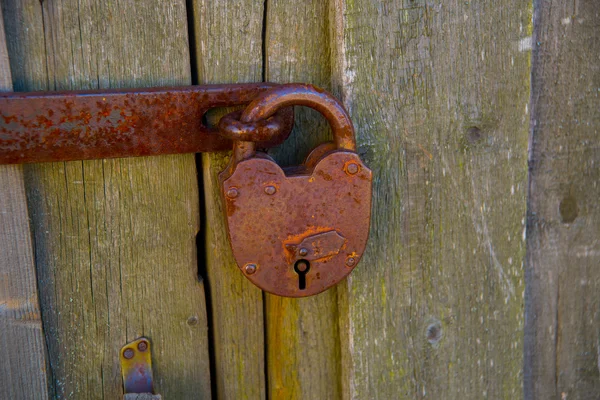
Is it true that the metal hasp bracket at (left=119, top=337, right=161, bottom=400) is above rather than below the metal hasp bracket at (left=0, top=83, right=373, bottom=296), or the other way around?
below

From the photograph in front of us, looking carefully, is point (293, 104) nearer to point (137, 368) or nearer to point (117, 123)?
point (117, 123)

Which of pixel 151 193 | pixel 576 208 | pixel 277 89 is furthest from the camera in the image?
pixel 576 208

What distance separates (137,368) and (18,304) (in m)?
0.20

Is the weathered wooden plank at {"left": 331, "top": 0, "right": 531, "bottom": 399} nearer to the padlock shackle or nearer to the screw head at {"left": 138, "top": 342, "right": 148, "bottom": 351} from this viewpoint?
the padlock shackle

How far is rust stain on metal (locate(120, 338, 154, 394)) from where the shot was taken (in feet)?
2.69

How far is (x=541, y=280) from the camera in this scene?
3.12ft

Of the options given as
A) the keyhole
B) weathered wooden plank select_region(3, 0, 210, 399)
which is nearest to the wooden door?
weathered wooden plank select_region(3, 0, 210, 399)

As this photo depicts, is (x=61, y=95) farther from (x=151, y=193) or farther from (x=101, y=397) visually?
(x=101, y=397)

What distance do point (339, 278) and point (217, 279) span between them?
205mm

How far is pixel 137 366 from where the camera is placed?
0.83m

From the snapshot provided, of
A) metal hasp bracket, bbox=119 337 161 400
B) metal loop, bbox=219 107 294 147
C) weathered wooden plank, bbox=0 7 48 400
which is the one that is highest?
metal loop, bbox=219 107 294 147

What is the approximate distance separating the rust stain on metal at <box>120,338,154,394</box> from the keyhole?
28 centimetres

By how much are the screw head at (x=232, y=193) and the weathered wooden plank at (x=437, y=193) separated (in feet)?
0.68

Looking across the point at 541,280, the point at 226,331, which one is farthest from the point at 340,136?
the point at 541,280
